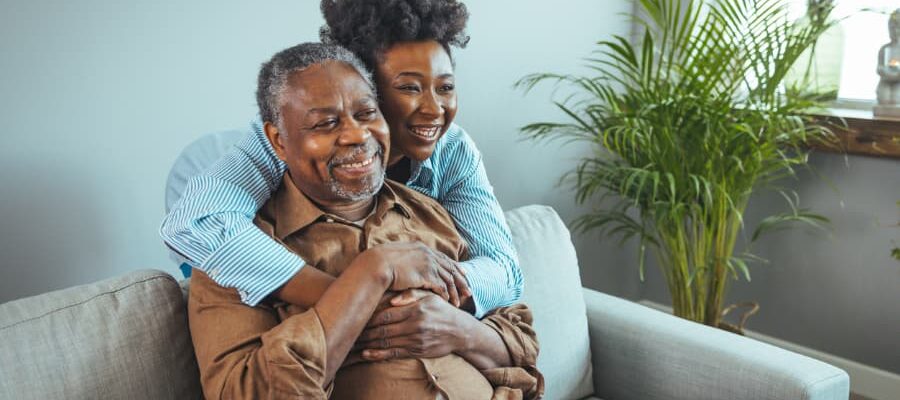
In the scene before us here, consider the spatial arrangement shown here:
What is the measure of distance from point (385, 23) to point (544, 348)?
0.79m

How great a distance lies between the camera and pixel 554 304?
1866mm

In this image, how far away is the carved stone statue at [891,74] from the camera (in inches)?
104

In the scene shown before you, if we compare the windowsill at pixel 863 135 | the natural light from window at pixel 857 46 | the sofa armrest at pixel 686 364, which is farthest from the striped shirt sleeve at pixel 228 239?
the natural light from window at pixel 857 46

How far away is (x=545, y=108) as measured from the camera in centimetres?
294

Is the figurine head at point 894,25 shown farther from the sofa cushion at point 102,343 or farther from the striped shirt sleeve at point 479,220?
the sofa cushion at point 102,343

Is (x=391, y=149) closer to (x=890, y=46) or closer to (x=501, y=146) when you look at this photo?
(x=501, y=146)

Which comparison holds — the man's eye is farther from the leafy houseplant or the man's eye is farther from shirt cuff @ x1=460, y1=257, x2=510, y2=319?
the leafy houseplant

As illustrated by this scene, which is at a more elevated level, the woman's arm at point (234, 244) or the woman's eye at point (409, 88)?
the woman's eye at point (409, 88)

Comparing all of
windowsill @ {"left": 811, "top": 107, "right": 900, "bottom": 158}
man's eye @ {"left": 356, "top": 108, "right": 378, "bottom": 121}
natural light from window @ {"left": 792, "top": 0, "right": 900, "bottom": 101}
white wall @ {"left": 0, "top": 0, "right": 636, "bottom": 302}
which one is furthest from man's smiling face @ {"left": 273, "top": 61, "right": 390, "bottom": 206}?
natural light from window @ {"left": 792, "top": 0, "right": 900, "bottom": 101}

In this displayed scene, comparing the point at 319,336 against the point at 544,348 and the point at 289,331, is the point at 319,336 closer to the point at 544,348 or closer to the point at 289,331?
the point at 289,331

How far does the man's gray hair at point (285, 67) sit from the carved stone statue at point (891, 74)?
6.37 feet

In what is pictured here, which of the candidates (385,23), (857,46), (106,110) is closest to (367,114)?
(385,23)

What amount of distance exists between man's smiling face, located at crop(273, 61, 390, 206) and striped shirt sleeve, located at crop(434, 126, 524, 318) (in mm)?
269

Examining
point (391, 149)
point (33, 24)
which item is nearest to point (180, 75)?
point (33, 24)
